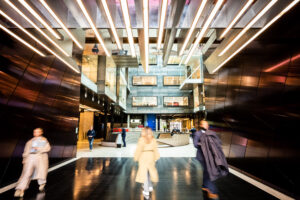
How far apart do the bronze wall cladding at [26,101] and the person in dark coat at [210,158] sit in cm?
474

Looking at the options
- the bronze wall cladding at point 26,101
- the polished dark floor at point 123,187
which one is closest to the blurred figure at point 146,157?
the polished dark floor at point 123,187

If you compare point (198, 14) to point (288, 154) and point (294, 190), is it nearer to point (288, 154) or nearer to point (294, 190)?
point (288, 154)

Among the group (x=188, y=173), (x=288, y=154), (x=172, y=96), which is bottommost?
(x=188, y=173)

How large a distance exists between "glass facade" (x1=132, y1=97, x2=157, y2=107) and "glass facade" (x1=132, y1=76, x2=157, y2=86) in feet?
8.53

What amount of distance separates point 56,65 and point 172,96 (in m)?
22.4

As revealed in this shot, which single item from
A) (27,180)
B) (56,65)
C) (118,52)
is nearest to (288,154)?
(27,180)

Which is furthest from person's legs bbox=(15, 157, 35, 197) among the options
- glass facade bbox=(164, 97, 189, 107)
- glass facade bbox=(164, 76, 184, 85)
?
glass facade bbox=(164, 76, 184, 85)

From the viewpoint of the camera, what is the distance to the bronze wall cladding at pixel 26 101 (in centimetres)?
401

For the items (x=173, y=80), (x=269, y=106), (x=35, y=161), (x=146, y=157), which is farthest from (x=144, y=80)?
(x=146, y=157)

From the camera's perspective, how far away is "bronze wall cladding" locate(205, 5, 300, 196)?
353 cm

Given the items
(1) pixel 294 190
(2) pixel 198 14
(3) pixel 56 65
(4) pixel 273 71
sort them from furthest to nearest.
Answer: (3) pixel 56 65, (4) pixel 273 71, (1) pixel 294 190, (2) pixel 198 14

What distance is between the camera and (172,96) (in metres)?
27.2

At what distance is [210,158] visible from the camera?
3.40 meters

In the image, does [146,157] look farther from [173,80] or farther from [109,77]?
[173,80]
